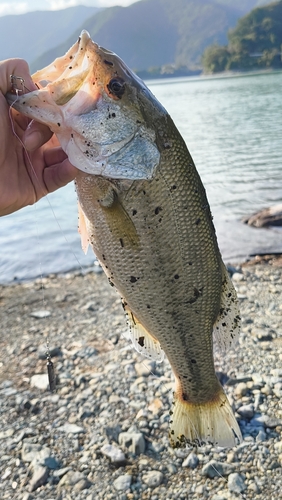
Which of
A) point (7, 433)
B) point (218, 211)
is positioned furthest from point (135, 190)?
point (218, 211)

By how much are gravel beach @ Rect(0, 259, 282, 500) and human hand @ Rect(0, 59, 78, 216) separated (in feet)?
8.33

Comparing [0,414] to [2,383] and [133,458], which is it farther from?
[133,458]

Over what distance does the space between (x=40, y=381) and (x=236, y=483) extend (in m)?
2.74

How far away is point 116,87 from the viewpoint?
2.76 metres

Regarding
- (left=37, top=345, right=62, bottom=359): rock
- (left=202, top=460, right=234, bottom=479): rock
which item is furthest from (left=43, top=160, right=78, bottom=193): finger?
(left=37, top=345, right=62, bottom=359): rock

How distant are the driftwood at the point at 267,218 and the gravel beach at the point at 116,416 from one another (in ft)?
15.0

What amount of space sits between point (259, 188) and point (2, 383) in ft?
40.4

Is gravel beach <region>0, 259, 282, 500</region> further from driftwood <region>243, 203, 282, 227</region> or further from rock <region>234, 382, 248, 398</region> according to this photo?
driftwood <region>243, 203, 282, 227</region>

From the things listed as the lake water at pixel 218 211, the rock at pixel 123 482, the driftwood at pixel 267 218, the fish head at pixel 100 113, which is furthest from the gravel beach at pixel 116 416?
the driftwood at pixel 267 218

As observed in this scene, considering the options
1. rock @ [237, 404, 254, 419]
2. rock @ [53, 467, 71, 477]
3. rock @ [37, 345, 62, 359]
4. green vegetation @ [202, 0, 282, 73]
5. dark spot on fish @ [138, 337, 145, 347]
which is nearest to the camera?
dark spot on fish @ [138, 337, 145, 347]

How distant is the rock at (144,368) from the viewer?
563 cm

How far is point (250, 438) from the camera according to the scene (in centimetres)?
446

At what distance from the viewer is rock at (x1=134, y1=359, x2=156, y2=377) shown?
18.5 ft

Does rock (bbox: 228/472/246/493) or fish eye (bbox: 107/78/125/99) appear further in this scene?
rock (bbox: 228/472/246/493)
